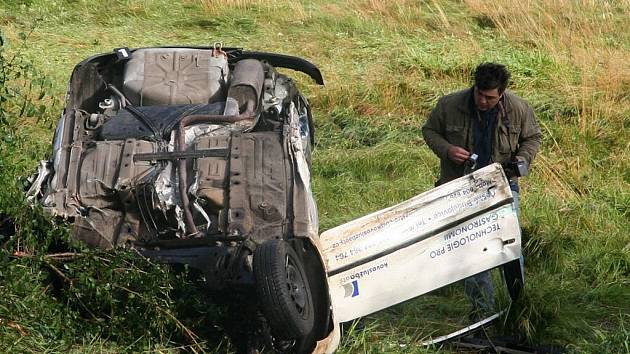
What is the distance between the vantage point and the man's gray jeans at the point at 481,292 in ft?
19.2

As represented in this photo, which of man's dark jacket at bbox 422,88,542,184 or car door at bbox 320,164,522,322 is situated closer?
car door at bbox 320,164,522,322

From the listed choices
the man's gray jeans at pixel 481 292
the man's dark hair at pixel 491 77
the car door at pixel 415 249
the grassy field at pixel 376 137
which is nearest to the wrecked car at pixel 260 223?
the car door at pixel 415 249

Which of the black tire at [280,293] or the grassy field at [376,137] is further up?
the black tire at [280,293]

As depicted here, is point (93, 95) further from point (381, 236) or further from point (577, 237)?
point (577, 237)

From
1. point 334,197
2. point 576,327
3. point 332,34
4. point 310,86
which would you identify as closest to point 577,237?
point 576,327

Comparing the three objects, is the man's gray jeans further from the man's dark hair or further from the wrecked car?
the man's dark hair

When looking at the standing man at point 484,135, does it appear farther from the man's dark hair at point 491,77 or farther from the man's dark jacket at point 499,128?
the man's dark hair at point 491,77

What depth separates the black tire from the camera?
474cm

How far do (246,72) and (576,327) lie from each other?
2.93m

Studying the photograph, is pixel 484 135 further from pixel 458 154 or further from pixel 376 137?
pixel 376 137

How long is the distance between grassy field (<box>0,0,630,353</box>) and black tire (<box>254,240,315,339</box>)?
0.44 m

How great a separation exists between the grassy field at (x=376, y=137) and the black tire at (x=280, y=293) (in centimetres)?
44

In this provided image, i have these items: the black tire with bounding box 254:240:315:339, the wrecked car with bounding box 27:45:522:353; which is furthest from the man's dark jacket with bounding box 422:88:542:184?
the black tire with bounding box 254:240:315:339

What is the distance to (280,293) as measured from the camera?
4.73 m
